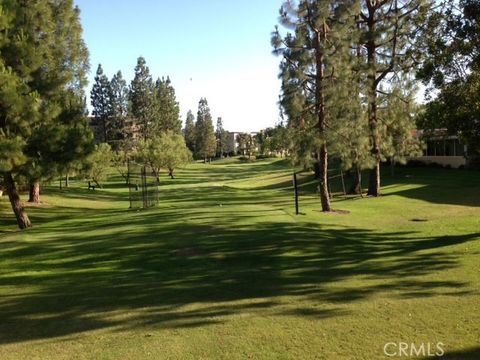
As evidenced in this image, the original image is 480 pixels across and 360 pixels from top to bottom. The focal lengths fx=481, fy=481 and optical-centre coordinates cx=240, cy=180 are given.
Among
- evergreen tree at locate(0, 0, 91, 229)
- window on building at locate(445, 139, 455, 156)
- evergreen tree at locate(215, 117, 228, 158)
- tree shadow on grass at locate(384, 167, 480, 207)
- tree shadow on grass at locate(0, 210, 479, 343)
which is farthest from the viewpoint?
evergreen tree at locate(215, 117, 228, 158)

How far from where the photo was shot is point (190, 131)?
125188 mm

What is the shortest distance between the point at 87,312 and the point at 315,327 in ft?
11.2

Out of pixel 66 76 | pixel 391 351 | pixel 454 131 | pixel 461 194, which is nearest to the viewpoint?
pixel 391 351

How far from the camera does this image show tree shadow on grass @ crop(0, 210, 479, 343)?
6.91m

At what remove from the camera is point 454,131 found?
1220cm

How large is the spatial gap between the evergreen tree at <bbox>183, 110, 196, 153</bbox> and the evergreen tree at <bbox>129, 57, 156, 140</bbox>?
34.8 meters

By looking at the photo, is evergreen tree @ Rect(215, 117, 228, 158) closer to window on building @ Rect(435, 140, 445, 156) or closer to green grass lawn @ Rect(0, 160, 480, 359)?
window on building @ Rect(435, 140, 445, 156)

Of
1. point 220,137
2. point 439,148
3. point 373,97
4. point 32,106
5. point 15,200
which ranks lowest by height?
point 15,200

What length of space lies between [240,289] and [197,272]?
1.78 m

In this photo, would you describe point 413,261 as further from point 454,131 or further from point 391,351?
point 391,351

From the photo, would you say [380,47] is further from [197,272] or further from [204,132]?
[204,132]

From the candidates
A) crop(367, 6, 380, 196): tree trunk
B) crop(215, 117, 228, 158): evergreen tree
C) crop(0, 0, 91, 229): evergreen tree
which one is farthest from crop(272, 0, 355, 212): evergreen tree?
crop(215, 117, 228, 158): evergreen tree

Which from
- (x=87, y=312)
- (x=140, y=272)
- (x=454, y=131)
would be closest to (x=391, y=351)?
(x=87, y=312)

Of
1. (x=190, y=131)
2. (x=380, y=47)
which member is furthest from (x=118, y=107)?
(x=380, y=47)
